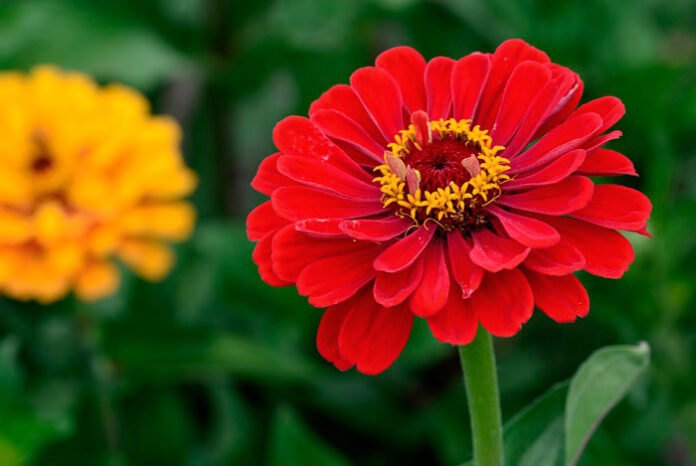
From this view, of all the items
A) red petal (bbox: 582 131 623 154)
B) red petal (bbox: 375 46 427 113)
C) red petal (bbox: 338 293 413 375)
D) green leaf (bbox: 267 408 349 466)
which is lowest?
green leaf (bbox: 267 408 349 466)

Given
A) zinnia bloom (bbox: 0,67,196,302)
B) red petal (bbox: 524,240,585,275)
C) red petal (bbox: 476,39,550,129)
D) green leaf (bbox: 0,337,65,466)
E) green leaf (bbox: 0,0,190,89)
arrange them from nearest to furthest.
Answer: red petal (bbox: 524,240,585,275), red petal (bbox: 476,39,550,129), green leaf (bbox: 0,337,65,466), zinnia bloom (bbox: 0,67,196,302), green leaf (bbox: 0,0,190,89)

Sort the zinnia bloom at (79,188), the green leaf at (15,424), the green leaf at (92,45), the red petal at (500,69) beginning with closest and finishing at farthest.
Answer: the red petal at (500,69) → the green leaf at (15,424) → the zinnia bloom at (79,188) → the green leaf at (92,45)

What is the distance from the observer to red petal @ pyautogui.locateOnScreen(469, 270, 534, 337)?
419 mm

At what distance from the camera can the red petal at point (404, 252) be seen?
446 mm

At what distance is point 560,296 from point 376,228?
12 cm

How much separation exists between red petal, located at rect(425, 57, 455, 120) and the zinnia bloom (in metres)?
0.51

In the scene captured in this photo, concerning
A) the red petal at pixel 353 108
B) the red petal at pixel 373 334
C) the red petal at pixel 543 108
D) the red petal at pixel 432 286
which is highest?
the red petal at pixel 353 108

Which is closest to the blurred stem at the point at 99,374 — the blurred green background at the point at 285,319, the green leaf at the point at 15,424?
the blurred green background at the point at 285,319

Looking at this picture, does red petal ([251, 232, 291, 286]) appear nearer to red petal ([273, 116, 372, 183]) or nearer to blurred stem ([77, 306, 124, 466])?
red petal ([273, 116, 372, 183])

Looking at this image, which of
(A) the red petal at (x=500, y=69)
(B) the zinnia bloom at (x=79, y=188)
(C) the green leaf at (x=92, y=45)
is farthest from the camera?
(C) the green leaf at (x=92, y=45)

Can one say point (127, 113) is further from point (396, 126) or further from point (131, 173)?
point (396, 126)

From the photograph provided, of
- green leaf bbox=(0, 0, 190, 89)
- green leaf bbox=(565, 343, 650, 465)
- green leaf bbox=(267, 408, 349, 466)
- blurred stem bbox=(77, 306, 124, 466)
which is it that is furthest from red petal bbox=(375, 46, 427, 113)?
green leaf bbox=(0, 0, 190, 89)

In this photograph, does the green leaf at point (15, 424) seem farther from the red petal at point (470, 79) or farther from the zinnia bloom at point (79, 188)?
the red petal at point (470, 79)

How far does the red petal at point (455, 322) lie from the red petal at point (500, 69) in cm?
16
